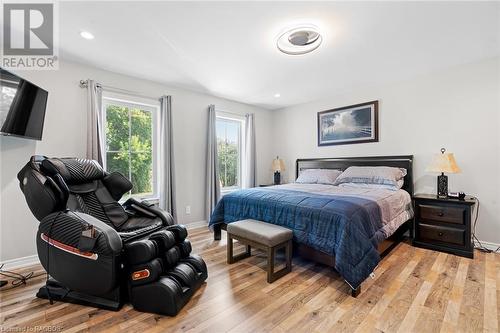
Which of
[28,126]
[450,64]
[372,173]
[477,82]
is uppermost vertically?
[450,64]

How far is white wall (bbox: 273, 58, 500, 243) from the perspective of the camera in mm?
2791

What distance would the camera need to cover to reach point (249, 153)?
4.74 meters

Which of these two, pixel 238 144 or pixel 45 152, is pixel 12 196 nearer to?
pixel 45 152

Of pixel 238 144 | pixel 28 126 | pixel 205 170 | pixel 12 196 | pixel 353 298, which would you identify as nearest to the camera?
pixel 353 298

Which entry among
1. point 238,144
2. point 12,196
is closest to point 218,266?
point 12,196

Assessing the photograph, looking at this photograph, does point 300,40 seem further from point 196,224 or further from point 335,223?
point 196,224

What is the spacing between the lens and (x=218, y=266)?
245 centimetres

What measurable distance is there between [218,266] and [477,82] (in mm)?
3900

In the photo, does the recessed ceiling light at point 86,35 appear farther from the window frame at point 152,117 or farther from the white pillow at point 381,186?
the white pillow at point 381,186

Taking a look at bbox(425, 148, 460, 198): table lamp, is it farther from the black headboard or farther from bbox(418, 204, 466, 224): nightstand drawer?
the black headboard

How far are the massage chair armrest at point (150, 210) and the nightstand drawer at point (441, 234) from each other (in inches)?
122

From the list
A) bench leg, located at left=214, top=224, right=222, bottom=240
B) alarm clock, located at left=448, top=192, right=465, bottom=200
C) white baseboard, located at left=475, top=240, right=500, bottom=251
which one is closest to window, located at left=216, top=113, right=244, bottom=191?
bench leg, located at left=214, top=224, right=222, bottom=240

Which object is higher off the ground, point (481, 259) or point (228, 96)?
point (228, 96)

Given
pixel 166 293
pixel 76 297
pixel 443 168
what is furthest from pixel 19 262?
pixel 443 168
